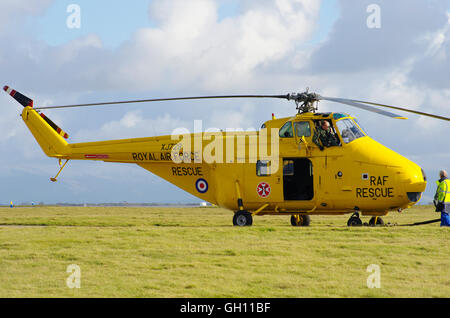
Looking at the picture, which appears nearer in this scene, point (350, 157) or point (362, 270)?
point (362, 270)

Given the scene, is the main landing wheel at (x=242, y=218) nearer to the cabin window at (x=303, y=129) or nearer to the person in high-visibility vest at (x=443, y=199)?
the cabin window at (x=303, y=129)

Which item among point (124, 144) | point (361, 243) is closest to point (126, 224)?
point (124, 144)

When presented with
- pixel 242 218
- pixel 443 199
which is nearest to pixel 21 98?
pixel 242 218

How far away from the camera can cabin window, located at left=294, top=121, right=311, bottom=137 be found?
21297 mm

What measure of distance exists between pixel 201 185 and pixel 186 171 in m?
0.90

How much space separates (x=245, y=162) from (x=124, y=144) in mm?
5829

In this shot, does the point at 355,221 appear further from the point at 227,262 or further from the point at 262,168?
the point at 227,262

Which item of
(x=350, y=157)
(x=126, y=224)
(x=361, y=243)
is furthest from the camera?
(x=126, y=224)

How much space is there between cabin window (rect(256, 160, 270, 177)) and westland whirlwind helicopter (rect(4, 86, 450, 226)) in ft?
0.13

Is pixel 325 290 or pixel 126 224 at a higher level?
pixel 126 224
